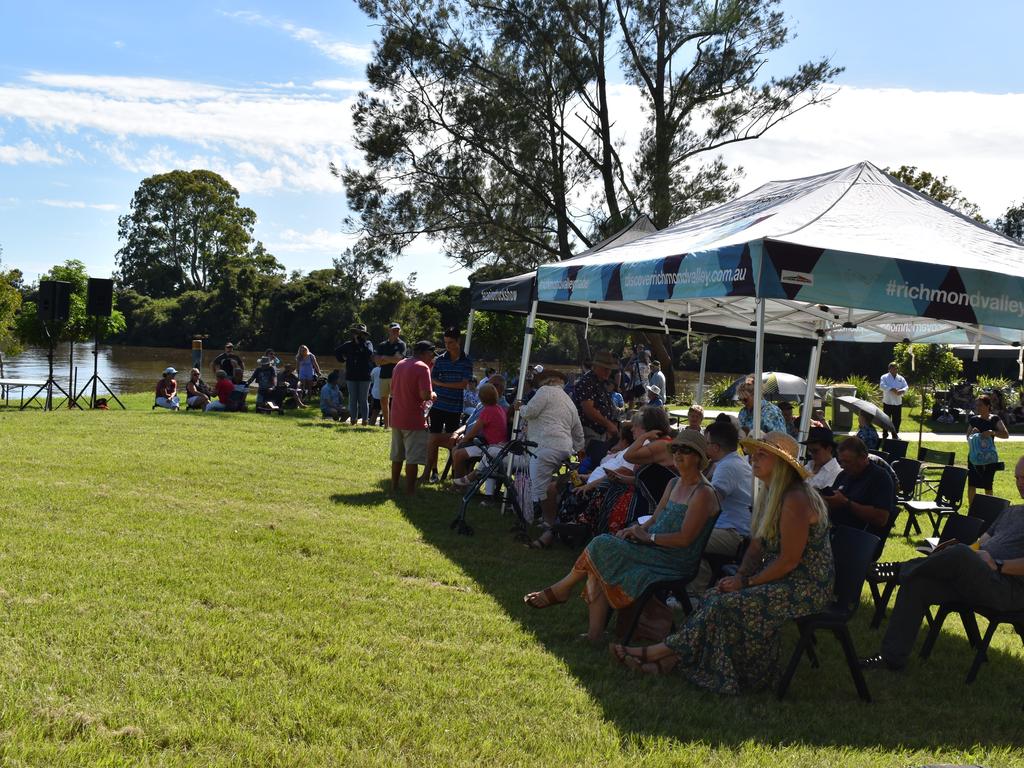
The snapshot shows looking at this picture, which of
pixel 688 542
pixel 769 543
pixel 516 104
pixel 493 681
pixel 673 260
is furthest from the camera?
pixel 516 104

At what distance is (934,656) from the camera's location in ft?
17.6

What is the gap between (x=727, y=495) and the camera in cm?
602

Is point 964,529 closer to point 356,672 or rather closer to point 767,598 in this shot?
point 767,598

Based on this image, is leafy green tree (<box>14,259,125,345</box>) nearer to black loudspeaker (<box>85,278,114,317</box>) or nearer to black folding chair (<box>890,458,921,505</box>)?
black loudspeaker (<box>85,278,114,317</box>)

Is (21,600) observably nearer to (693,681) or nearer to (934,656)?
(693,681)

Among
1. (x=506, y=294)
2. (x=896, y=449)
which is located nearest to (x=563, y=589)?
(x=506, y=294)

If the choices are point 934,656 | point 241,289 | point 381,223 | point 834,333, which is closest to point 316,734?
point 934,656

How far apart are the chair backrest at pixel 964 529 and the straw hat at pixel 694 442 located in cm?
165

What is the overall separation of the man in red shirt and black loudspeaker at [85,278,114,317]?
36.9ft

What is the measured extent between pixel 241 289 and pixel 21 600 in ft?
198

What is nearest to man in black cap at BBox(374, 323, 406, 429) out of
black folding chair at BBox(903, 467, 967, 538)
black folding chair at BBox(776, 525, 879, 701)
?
black folding chair at BBox(903, 467, 967, 538)

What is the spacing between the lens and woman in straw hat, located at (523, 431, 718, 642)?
5.15 m

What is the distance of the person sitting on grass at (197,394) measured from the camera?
Answer: 18.0 meters

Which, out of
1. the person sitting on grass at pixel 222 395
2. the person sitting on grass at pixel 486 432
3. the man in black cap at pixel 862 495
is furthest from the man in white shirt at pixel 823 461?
the person sitting on grass at pixel 222 395
